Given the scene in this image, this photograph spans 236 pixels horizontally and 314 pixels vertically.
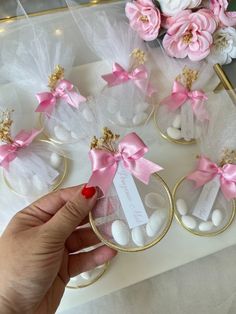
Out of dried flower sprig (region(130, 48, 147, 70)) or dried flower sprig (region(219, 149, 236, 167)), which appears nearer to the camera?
dried flower sprig (region(219, 149, 236, 167))

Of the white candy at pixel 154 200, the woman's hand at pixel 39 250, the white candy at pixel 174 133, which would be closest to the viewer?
the woman's hand at pixel 39 250

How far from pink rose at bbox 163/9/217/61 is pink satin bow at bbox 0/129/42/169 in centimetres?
33

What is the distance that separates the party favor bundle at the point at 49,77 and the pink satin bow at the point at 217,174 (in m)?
0.20

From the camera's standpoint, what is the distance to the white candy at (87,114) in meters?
0.66

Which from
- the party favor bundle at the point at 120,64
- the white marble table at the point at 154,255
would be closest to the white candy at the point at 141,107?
the party favor bundle at the point at 120,64

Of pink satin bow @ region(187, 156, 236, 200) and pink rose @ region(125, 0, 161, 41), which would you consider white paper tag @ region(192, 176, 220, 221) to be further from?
pink rose @ region(125, 0, 161, 41)

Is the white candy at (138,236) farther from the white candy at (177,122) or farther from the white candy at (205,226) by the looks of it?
the white candy at (177,122)

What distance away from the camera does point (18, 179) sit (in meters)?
0.64

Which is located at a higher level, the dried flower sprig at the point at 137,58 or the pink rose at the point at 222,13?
the dried flower sprig at the point at 137,58

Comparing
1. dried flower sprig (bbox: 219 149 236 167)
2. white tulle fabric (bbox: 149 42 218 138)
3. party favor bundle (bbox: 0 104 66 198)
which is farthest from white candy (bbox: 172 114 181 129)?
party favor bundle (bbox: 0 104 66 198)

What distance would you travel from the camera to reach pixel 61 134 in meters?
0.68

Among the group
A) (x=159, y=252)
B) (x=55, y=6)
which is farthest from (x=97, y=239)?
(x=55, y=6)

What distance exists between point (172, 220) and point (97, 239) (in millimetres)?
126

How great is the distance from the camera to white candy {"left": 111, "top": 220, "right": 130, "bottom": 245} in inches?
21.6
